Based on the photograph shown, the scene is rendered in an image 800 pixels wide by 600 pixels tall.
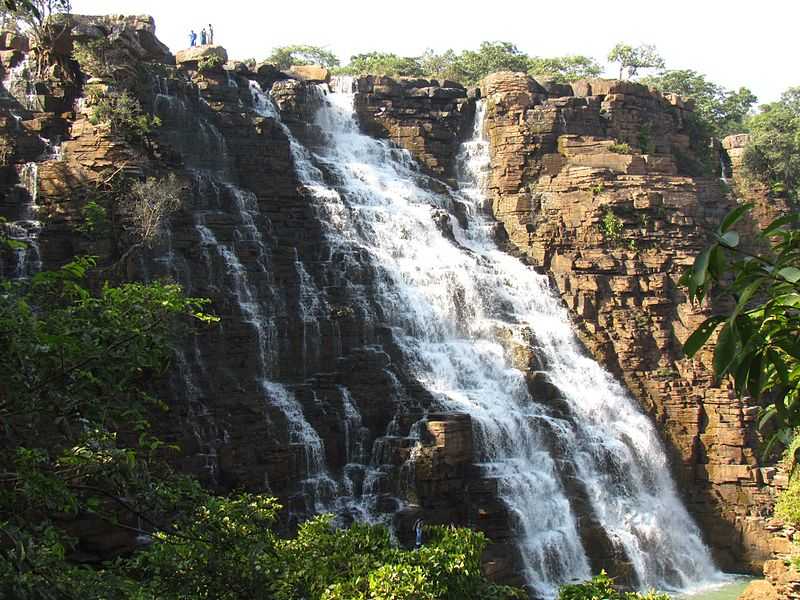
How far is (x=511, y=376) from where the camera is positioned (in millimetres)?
25656

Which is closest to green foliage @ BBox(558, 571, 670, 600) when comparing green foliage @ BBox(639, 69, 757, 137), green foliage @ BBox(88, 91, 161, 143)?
green foliage @ BBox(88, 91, 161, 143)

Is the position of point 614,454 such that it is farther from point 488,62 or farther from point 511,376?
point 488,62

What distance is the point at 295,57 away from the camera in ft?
194

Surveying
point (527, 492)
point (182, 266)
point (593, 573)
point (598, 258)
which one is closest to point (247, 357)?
point (182, 266)

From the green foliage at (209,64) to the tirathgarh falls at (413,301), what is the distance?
0.07 metres

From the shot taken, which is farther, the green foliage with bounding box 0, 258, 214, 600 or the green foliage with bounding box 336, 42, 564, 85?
the green foliage with bounding box 336, 42, 564, 85

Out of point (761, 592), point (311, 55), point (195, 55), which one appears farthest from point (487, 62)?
point (761, 592)

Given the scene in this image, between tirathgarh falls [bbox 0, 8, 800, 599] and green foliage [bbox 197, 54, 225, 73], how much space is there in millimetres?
74

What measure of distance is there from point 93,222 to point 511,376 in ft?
40.6

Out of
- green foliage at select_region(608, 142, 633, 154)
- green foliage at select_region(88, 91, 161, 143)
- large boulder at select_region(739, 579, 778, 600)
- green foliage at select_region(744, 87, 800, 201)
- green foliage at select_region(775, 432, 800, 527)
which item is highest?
green foliage at select_region(744, 87, 800, 201)

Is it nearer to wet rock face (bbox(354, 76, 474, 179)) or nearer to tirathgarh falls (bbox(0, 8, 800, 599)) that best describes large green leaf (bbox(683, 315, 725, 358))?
tirathgarh falls (bbox(0, 8, 800, 599))

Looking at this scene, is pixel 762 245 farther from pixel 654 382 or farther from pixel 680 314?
pixel 654 382

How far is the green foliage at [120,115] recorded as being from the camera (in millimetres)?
24781

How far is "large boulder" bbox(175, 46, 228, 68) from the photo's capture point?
32.6m
